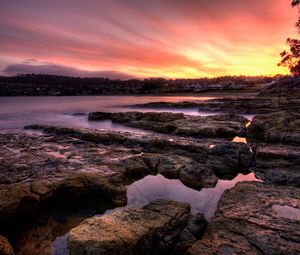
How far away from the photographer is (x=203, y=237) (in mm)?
4844

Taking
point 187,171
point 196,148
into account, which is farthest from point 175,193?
point 196,148

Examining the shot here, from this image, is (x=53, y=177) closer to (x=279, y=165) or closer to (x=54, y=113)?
(x=279, y=165)

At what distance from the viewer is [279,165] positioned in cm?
894

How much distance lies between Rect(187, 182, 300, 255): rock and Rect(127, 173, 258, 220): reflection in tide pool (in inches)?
28.4

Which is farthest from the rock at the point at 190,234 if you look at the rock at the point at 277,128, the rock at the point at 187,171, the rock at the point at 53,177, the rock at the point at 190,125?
the rock at the point at 190,125

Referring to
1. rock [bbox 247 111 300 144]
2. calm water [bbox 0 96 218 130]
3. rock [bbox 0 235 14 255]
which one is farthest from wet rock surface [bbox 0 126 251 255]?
calm water [bbox 0 96 218 130]

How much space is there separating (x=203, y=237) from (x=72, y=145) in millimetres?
8833

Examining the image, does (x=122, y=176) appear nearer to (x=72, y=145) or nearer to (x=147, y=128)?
(x=72, y=145)

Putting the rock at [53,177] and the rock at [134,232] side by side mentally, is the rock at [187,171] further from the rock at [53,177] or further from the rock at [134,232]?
the rock at [134,232]

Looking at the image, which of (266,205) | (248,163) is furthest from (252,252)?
(248,163)

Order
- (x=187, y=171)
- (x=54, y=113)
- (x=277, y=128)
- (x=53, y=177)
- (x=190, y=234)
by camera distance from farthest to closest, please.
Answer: (x=54, y=113) < (x=277, y=128) < (x=187, y=171) < (x=53, y=177) < (x=190, y=234)

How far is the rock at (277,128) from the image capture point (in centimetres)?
1181

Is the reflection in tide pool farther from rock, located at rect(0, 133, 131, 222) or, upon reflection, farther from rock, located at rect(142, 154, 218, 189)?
rock, located at rect(0, 133, 131, 222)

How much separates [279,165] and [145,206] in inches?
212
